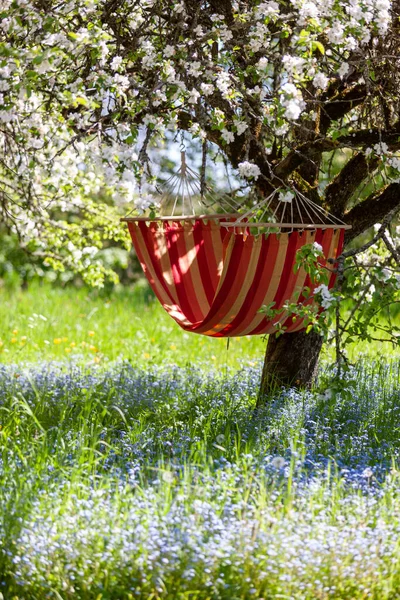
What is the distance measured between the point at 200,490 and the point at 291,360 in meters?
1.49

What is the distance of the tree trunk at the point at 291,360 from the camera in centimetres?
381

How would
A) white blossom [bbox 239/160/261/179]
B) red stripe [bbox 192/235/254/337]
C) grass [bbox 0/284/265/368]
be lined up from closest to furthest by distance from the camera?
white blossom [bbox 239/160/261/179] < red stripe [bbox 192/235/254/337] < grass [bbox 0/284/265/368]

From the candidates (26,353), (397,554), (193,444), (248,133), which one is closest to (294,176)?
(248,133)

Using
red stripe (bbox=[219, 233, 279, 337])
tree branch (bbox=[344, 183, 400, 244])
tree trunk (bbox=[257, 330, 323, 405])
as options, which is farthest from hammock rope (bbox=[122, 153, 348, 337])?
tree trunk (bbox=[257, 330, 323, 405])

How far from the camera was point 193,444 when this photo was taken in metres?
3.00

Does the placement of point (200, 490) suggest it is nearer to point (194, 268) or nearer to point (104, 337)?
point (194, 268)

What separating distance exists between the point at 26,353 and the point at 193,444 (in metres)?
2.66

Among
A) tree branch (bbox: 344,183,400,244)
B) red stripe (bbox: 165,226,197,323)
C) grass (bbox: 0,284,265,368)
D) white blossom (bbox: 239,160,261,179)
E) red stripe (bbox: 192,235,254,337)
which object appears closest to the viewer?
white blossom (bbox: 239,160,261,179)

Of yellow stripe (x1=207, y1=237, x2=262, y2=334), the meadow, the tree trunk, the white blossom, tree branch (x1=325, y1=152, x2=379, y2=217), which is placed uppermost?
tree branch (x1=325, y1=152, x2=379, y2=217)

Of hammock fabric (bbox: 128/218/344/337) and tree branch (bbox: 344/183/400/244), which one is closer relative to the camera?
hammock fabric (bbox: 128/218/344/337)

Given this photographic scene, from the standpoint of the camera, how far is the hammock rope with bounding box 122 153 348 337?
3.32 m

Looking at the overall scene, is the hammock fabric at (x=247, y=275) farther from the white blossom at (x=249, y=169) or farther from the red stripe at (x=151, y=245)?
the white blossom at (x=249, y=169)

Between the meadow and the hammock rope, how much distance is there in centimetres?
40

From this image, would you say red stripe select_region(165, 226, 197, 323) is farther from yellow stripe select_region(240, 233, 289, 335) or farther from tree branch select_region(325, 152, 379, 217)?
tree branch select_region(325, 152, 379, 217)
